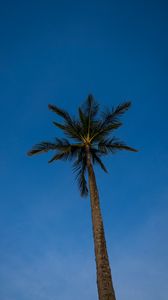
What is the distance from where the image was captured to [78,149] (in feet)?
45.3

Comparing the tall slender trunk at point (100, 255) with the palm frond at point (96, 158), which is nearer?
the tall slender trunk at point (100, 255)

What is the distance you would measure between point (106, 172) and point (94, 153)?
51.8 inches

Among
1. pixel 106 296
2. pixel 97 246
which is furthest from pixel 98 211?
pixel 106 296

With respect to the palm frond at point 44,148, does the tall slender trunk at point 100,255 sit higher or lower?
lower

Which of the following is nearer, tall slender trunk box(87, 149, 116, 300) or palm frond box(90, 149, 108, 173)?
tall slender trunk box(87, 149, 116, 300)

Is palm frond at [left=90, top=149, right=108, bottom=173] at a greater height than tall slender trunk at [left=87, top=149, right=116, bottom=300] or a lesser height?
greater

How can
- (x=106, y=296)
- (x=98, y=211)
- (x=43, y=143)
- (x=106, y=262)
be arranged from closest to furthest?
(x=106, y=296)
(x=106, y=262)
(x=98, y=211)
(x=43, y=143)

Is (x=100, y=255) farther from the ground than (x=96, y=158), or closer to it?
closer to it

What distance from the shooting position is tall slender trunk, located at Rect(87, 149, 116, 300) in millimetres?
7820

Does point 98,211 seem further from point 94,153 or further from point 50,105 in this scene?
point 50,105

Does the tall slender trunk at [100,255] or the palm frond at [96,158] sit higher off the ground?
the palm frond at [96,158]

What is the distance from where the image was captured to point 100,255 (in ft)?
28.7

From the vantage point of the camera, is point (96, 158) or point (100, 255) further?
point (96, 158)

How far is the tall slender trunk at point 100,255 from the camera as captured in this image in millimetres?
7820
